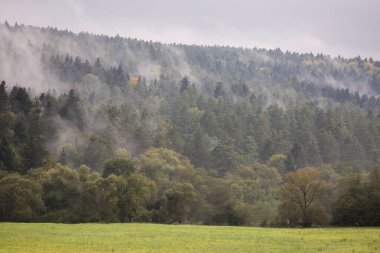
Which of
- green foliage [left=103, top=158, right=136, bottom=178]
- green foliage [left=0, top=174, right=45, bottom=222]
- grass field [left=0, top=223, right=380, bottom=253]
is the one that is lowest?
grass field [left=0, top=223, right=380, bottom=253]

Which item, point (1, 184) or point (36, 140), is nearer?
point (1, 184)

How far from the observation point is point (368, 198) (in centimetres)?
8712

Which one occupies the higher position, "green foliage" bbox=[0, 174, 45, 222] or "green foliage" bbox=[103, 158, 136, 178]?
"green foliage" bbox=[103, 158, 136, 178]

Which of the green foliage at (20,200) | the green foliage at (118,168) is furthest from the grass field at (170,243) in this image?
the green foliage at (118,168)

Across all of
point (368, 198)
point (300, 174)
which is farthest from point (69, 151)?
point (368, 198)

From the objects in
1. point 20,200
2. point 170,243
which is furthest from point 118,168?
point 170,243

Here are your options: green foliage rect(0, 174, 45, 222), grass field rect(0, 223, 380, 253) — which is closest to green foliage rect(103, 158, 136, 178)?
green foliage rect(0, 174, 45, 222)

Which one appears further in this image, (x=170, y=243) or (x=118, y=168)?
(x=118, y=168)

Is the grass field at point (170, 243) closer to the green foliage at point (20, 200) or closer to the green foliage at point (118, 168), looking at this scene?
the green foliage at point (20, 200)

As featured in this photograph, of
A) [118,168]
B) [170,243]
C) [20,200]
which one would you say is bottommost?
[170,243]

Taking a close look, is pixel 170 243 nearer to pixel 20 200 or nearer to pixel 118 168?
pixel 20 200

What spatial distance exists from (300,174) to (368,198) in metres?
14.7

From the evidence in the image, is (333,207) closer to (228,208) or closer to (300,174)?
(300,174)

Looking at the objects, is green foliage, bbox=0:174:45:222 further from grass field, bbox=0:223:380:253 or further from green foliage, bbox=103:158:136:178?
grass field, bbox=0:223:380:253
